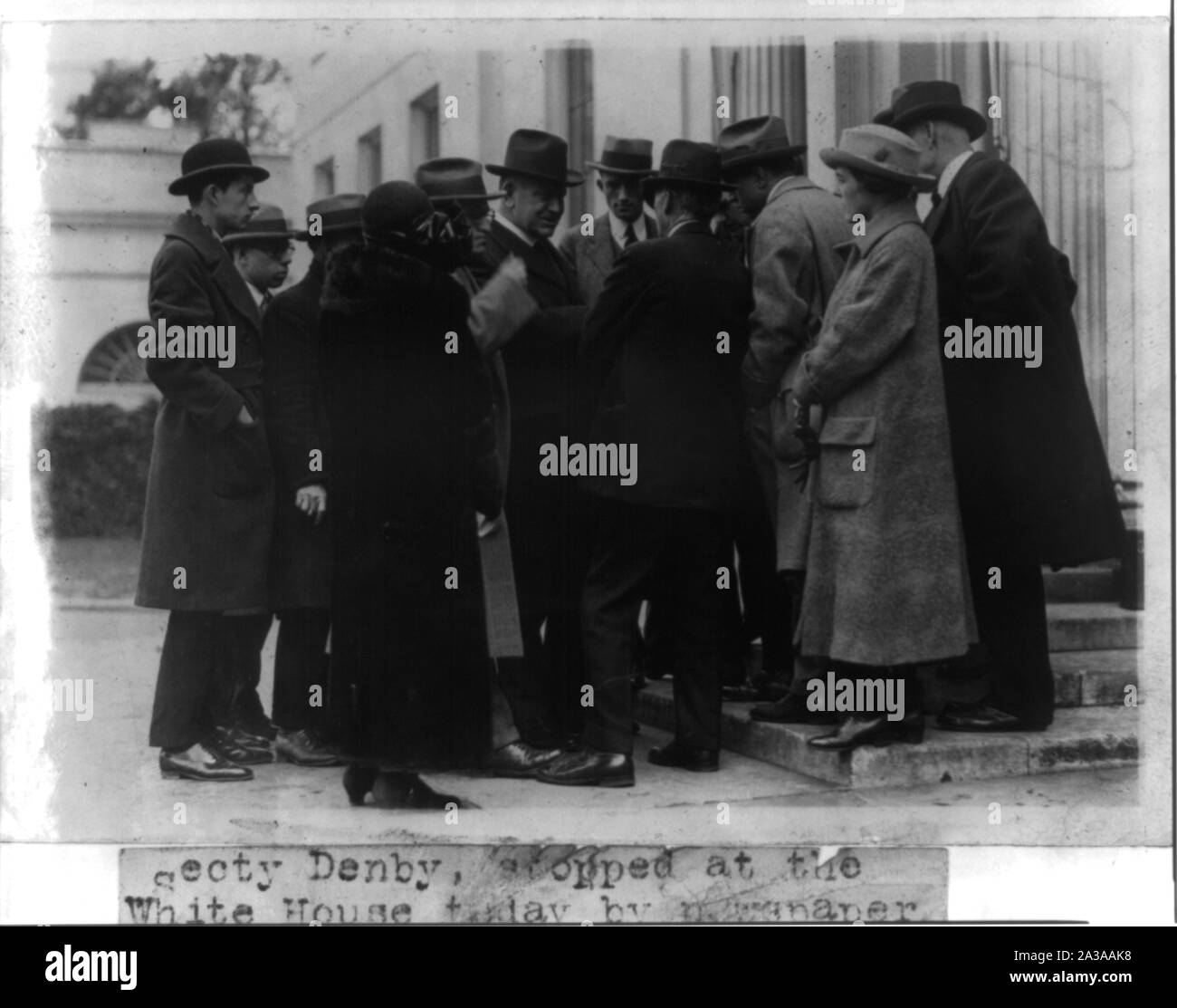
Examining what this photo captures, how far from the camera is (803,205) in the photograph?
5848mm

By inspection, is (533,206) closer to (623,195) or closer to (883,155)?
(623,195)

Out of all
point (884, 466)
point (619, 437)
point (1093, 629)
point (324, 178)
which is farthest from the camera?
point (1093, 629)

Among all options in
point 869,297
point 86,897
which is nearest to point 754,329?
point 869,297

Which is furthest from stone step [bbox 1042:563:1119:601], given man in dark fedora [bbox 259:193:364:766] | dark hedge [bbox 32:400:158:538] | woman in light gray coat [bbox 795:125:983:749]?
dark hedge [bbox 32:400:158:538]

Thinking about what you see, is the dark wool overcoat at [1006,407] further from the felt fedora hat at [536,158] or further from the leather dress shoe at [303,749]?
the leather dress shoe at [303,749]

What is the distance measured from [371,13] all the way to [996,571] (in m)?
3.27

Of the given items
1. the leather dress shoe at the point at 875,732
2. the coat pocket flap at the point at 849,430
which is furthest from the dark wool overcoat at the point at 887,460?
the leather dress shoe at the point at 875,732

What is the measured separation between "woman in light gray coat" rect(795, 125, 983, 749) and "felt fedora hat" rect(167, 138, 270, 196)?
2.27 m

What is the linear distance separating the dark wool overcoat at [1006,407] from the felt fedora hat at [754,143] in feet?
2.16

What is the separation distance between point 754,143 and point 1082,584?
2.27 m

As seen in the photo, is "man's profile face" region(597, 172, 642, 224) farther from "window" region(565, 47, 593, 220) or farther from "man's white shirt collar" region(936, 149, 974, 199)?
"man's white shirt collar" region(936, 149, 974, 199)

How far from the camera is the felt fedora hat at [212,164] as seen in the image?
19.7ft

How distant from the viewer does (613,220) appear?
609cm

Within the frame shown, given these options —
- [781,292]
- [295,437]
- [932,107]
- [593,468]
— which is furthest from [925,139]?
[295,437]
